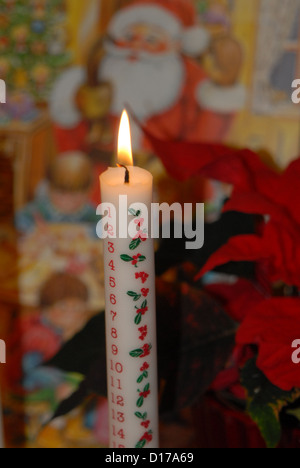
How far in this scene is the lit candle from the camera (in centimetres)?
42

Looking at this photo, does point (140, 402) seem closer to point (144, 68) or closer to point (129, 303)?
point (129, 303)

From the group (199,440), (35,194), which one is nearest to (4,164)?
(35,194)

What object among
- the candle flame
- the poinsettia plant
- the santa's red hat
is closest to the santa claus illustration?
the santa's red hat

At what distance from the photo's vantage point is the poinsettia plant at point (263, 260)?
49cm

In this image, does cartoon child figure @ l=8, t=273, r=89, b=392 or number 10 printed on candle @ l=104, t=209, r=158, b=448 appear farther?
cartoon child figure @ l=8, t=273, r=89, b=392

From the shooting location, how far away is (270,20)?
2.26 feet

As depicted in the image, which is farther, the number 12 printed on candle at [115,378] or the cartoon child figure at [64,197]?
the cartoon child figure at [64,197]

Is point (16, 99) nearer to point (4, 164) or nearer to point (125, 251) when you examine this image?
point (4, 164)

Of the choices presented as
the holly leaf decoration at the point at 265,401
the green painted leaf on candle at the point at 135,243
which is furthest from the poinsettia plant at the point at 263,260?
the green painted leaf on candle at the point at 135,243

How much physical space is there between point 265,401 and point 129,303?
0.16 metres

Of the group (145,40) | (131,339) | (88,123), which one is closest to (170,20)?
(145,40)

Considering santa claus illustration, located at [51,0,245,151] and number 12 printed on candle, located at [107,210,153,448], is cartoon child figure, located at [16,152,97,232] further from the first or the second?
number 12 printed on candle, located at [107,210,153,448]

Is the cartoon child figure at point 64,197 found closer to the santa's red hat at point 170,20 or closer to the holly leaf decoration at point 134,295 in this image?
the santa's red hat at point 170,20

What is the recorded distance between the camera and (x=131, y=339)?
0.44 meters
